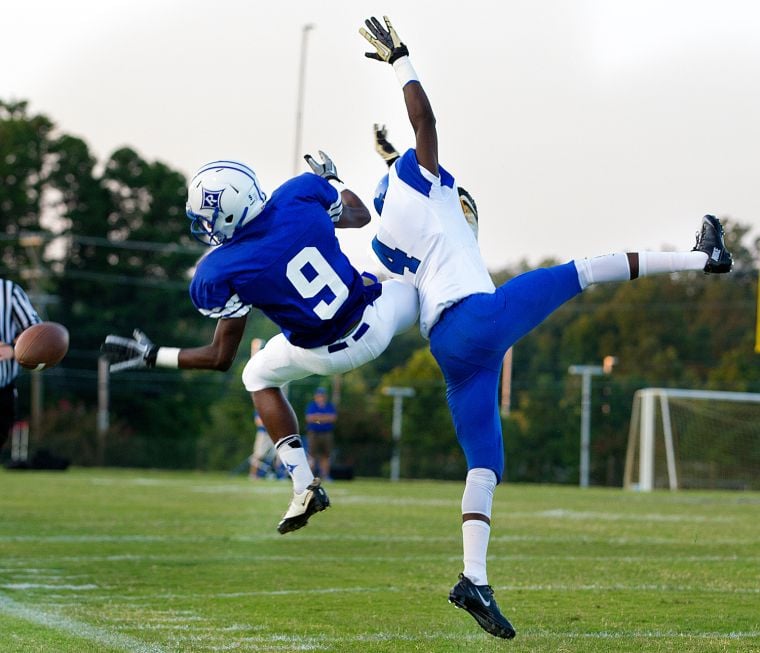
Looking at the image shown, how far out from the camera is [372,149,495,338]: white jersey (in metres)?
5.05

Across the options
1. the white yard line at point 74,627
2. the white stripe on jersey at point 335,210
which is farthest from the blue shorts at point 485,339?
the white yard line at point 74,627

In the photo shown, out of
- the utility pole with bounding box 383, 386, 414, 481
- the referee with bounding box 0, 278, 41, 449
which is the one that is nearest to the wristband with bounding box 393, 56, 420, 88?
the referee with bounding box 0, 278, 41, 449

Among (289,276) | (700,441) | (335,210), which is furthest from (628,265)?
(700,441)

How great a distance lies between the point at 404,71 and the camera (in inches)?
208

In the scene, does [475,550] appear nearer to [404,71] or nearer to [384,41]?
[404,71]

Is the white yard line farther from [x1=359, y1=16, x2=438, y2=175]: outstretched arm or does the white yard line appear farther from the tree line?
the tree line

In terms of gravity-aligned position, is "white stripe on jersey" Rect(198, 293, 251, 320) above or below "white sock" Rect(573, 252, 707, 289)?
below

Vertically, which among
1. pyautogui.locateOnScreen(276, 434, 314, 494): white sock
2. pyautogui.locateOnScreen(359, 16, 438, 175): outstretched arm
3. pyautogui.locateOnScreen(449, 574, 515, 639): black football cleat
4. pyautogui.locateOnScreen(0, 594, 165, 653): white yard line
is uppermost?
pyautogui.locateOnScreen(359, 16, 438, 175): outstretched arm

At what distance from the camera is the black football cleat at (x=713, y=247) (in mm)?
5094

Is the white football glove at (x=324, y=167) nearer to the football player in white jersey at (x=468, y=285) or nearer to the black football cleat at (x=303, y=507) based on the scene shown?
the football player in white jersey at (x=468, y=285)

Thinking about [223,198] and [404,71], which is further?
[404,71]

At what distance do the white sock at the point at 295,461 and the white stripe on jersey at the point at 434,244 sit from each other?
2.61ft

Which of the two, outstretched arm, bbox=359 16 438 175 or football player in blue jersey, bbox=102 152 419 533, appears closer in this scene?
football player in blue jersey, bbox=102 152 419 533

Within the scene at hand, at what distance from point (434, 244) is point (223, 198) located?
2.81ft
